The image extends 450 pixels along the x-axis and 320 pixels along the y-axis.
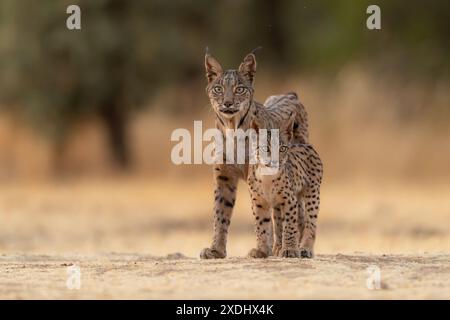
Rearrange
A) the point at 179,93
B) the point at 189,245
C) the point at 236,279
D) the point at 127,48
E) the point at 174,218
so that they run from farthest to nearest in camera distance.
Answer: the point at 179,93
the point at 127,48
the point at 174,218
the point at 189,245
the point at 236,279

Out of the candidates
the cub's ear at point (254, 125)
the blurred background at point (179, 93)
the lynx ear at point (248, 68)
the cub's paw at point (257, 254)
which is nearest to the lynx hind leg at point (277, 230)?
the cub's paw at point (257, 254)

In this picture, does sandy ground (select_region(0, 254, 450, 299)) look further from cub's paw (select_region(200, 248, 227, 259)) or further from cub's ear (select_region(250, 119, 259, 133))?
cub's ear (select_region(250, 119, 259, 133))

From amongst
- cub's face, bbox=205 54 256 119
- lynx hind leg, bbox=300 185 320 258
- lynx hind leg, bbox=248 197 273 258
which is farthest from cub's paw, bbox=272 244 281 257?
cub's face, bbox=205 54 256 119

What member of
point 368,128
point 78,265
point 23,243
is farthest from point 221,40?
point 78,265

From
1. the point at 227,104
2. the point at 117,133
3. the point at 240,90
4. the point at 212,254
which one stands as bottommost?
the point at 212,254

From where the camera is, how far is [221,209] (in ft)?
42.7

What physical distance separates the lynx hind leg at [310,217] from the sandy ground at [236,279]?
54 cm

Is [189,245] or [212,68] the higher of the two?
[212,68]

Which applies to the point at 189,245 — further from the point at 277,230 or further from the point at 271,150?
the point at 271,150

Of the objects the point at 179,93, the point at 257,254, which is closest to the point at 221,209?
the point at 257,254

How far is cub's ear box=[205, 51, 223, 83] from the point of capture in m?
12.7

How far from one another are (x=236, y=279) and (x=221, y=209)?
2688 mm
